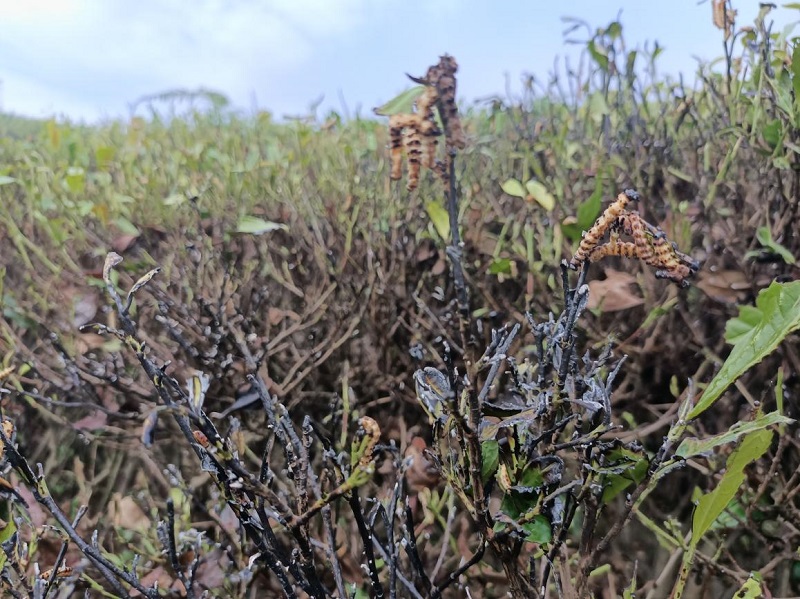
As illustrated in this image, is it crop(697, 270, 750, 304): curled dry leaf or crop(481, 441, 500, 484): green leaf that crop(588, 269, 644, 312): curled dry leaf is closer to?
crop(697, 270, 750, 304): curled dry leaf

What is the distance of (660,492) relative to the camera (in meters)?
1.36

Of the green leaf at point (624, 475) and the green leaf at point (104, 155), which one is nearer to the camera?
the green leaf at point (624, 475)

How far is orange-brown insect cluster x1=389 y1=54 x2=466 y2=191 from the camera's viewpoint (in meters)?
0.84

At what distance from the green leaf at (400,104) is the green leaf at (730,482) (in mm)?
595

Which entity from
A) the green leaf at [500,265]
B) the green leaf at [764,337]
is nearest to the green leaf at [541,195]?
the green leaf at [500,265]

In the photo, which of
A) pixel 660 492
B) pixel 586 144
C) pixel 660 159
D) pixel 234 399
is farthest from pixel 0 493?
pixel 586 144

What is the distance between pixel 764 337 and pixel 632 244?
0.61 ft

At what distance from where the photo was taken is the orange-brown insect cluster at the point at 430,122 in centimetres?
84

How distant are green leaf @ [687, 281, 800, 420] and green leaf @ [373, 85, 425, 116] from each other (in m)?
0.51

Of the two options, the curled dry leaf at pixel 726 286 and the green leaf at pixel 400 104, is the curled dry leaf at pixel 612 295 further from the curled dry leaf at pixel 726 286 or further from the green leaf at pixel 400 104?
the green leaf at pixel 400 104

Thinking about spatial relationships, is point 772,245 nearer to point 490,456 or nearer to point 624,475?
point 624,475

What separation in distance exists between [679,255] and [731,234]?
31.9 inches

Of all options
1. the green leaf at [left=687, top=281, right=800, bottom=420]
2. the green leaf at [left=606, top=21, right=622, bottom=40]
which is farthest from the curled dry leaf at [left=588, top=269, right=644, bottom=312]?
the green leaf at [left=606, top=21, right=622, bottom=40]

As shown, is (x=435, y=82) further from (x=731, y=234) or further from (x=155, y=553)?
(x=155, y=553)
